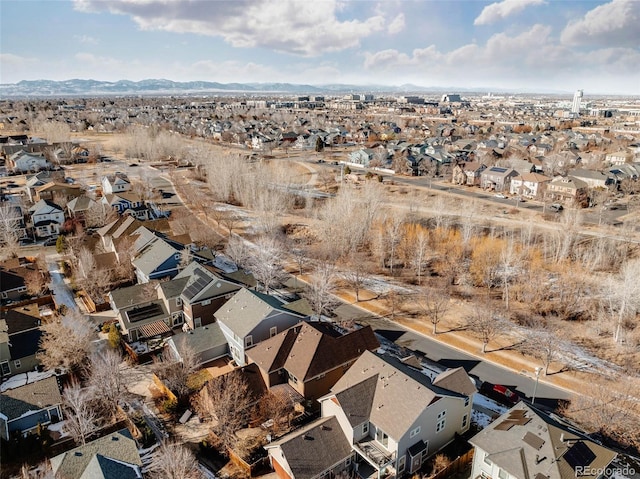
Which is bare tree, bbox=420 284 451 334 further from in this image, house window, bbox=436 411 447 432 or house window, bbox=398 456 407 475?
house window, bbox=398 456 407 475

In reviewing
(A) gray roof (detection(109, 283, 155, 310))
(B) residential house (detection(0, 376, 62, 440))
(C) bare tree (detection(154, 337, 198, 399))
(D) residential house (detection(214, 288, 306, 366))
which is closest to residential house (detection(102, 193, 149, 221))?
(A) gray roof (detection(109, 283, 155, 310))

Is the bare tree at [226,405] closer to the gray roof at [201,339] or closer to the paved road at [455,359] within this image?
the gray roof at [201,339]

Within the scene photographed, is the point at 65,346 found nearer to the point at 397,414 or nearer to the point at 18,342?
the point at 18,342

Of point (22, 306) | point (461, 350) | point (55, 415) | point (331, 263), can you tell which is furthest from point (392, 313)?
point (22, 306)

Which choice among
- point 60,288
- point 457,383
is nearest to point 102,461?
point 457,383

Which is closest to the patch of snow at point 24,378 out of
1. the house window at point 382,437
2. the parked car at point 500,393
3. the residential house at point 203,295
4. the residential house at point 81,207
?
the residential house at point 203,295

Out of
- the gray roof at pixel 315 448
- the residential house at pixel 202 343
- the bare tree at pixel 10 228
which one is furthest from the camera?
the bare tree at pixel 10 228

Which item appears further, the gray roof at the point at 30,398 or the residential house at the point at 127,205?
the residential house at the point at 127,205
